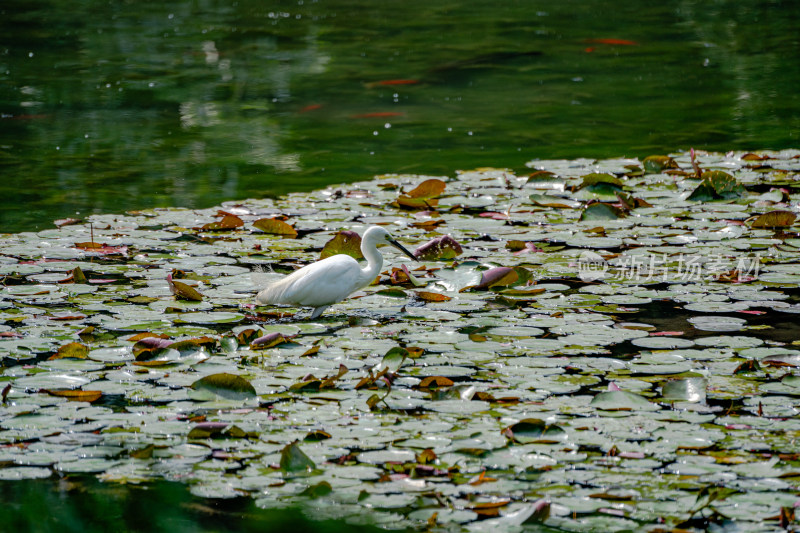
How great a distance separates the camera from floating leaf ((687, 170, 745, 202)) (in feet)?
17.9

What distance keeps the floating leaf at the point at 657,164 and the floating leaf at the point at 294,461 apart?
390 cm

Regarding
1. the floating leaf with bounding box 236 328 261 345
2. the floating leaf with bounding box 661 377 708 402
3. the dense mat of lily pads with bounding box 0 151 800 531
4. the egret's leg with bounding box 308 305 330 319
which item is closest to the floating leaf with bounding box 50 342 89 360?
the dense mat of lily pads with bounding box 0 151 800 531

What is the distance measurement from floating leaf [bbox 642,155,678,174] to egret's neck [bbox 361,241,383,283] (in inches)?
95.9

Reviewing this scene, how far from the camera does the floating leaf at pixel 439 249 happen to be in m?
4.73

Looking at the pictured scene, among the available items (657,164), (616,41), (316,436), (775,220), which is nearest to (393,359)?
(316,436)

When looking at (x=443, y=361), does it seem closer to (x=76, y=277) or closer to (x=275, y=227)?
(x=76, y=277)

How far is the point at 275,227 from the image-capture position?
5.21 m

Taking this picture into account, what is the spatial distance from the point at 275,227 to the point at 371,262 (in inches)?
42.0

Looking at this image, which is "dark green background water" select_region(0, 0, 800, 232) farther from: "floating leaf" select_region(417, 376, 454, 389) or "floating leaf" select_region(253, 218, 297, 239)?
"floating leaf" select_region(417, 376, 454, 389)

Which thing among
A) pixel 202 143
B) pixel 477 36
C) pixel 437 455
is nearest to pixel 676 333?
pixel 437 455

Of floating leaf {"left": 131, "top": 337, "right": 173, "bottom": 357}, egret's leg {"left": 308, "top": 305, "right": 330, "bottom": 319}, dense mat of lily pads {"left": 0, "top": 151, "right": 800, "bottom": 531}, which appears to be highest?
floating leaf {"left": 131, "top": 337, "right": 173, "bottom": 357}

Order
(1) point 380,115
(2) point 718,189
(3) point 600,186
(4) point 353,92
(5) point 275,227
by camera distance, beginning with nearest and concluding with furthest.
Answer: (5) point 275,227 < (2) point 718,189 < (3) point 600,186 < (1) point 380,115 < (4) point 353,92

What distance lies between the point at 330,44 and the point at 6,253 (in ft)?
23.8

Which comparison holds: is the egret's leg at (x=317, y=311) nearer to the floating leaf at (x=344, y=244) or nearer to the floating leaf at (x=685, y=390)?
the floating leaf at (x=344, y=244)
